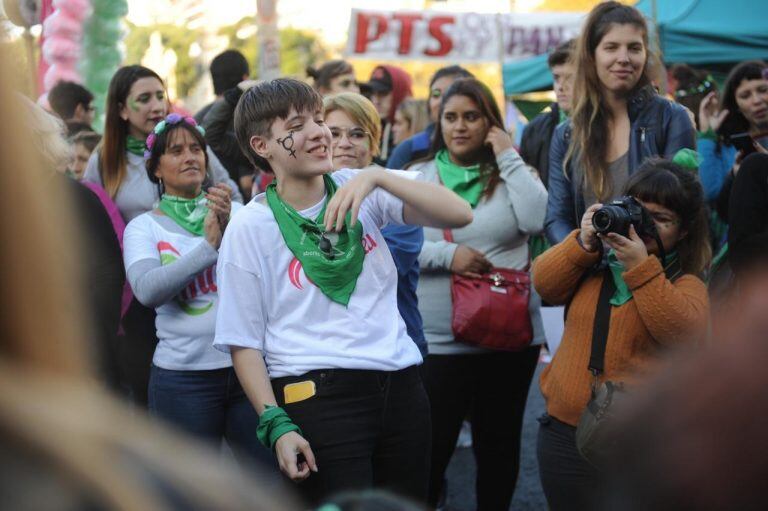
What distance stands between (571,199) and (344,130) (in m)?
0.96

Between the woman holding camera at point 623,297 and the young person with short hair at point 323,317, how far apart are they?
22.5 inches

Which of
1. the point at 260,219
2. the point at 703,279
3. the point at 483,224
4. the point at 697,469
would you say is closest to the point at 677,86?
the point at 483,224

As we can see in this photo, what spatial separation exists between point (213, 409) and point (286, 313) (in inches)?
41.9

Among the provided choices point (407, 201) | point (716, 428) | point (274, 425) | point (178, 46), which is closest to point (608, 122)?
point (407, 201)

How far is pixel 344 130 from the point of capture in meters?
4.25

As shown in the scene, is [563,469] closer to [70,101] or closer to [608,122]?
[608,122]

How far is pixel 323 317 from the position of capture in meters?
3.05

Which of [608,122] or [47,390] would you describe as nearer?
[47,390]

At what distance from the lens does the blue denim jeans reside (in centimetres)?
396

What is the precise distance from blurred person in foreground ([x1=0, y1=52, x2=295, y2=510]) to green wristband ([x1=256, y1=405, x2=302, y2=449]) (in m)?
2.06

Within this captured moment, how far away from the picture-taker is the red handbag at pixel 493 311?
440 centimetres

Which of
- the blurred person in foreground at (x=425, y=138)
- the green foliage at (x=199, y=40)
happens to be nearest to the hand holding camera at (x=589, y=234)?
the blurred person in foreground at (x=425, y=138)

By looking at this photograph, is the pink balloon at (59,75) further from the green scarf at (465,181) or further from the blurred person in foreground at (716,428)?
the blurred person in foreground at (716,428)

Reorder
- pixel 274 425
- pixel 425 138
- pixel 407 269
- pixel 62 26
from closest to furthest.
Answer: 1. pixel 274 425
2. pixel 407 269
3. pixel 425 138
4. pixel 62 26
